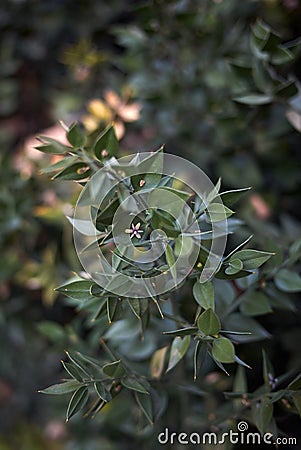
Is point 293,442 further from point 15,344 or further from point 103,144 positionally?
point 15,344

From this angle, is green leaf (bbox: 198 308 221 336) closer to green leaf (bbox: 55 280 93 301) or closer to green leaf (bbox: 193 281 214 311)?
green leaf (bbox: 193 281 214 311)

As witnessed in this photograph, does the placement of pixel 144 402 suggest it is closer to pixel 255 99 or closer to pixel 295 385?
pixel 295 385

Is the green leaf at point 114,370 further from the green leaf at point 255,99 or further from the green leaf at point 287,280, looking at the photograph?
the green leaf at point 255,99

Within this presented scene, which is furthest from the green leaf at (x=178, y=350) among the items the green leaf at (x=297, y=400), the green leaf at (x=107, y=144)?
the green leaf at (x=107, y=144)

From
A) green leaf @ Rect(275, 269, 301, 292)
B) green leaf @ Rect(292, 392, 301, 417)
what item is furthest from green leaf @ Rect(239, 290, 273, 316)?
green leaf @ Rect(292, 392, 301, 417)

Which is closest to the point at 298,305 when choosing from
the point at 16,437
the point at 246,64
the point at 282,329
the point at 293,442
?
the point at 282,329

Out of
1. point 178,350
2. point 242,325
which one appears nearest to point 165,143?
point 242,325
